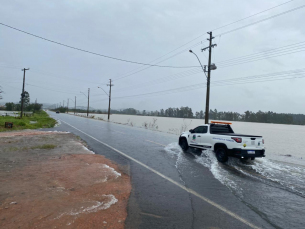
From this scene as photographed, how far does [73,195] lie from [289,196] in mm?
5281

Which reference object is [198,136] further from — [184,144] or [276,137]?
[276,137]

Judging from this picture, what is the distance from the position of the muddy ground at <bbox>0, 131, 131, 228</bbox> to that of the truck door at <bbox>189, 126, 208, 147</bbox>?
15.5 feet

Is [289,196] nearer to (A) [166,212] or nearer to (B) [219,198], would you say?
(B) [219,198]

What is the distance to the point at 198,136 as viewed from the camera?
1157 centimetres

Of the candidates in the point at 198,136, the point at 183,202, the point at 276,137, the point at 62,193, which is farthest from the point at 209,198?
the point at 276,137

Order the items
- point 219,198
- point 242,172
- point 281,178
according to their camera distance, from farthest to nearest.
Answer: point 242,172, point 281,178, point 219,198

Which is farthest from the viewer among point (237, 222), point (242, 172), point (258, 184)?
point (242, 172)

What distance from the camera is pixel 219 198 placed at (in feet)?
17.7

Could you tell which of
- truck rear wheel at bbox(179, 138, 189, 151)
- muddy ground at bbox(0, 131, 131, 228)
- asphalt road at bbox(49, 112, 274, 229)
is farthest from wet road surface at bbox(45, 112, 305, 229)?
truck rear wheel at bbox(179, 138, 189, 151)

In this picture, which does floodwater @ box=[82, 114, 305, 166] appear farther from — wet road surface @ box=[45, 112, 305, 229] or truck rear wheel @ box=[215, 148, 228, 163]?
wet road surface @ box=[45, 112, 305, 229]

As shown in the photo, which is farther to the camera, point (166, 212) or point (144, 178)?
point (144, 178)

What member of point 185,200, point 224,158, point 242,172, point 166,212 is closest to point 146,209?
point 166,212

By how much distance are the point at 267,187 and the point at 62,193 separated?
544 cm

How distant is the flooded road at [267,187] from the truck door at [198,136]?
116 cm
